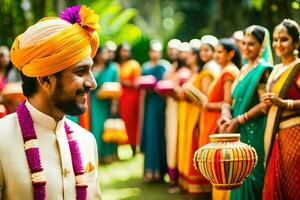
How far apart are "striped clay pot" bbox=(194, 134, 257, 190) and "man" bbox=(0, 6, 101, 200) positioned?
1.60 m

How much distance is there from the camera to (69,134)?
2.95 m

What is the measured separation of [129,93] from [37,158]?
9.18 metres

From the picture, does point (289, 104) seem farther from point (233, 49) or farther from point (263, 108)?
point (233, 49)

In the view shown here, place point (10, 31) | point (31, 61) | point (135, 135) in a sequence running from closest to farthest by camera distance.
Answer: point (31, 61) → point (10, 31) → point (135, 135)

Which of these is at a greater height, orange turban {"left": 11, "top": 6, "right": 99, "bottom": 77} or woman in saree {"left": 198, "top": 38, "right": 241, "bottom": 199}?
orange turban {"left": 11, "top": 6, "right": 99, "bottom": 77}

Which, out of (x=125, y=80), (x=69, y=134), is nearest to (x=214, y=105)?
(x=69, y=134)

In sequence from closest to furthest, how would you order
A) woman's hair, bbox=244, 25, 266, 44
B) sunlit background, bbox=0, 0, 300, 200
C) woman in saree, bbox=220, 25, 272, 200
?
woman in saree, bbox=220, 25, 272, 200, woman's hair, bbox=244, 25, 266, 44, sunlit background, bbox=0, 0, 300, 200

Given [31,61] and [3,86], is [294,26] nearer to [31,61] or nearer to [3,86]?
[31,61]

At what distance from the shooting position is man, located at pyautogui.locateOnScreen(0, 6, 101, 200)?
2.66 m

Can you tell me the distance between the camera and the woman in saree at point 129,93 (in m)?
11.8

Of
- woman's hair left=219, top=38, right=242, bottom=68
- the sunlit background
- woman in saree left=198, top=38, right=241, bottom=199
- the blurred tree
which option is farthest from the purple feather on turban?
the blurred tree

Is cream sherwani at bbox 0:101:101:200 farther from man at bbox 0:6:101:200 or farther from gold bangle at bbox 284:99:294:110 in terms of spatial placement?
gold bangle at bbox 284:99:294:110

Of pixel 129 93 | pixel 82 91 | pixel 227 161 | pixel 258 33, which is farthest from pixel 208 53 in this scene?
pixel 82 91

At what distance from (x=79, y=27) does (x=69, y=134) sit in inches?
20.3
